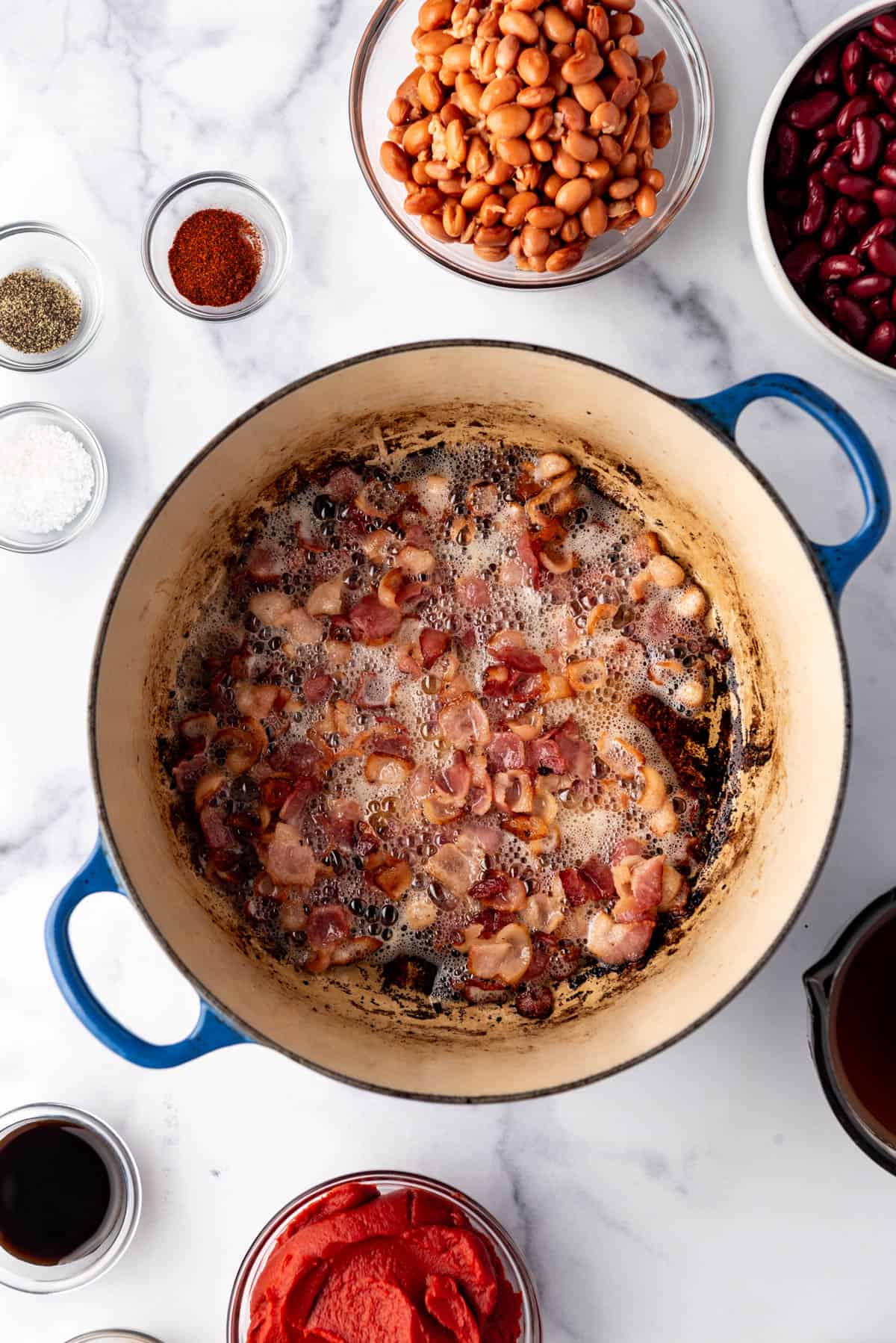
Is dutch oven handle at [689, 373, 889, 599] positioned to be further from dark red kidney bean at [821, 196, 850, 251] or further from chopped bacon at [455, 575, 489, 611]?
chopped bacon at [455, 575, 489, 611]

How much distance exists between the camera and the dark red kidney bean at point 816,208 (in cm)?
117

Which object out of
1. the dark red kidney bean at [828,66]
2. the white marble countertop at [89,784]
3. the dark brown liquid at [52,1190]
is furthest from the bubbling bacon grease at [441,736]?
the dark red kidney bean at [828,66]

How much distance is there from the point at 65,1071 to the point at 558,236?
110cm

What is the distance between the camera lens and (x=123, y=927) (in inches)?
49.7

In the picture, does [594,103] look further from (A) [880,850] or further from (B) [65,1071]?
(B) [65,1071]

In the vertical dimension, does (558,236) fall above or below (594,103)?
below

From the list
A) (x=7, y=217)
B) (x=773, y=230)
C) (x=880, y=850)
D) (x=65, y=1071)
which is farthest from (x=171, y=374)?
(x=880, y=850)

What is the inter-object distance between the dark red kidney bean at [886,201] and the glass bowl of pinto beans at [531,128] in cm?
20

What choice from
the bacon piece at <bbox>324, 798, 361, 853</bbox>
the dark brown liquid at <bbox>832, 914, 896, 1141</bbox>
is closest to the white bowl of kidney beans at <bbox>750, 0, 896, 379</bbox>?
the dark brown liquid at <bbox>832, 914, 896, 1141</bbox>

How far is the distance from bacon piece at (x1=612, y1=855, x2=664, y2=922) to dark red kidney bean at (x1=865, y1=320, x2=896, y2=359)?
1.98 ft

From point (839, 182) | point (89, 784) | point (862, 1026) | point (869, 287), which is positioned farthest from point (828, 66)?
point (89, 784)

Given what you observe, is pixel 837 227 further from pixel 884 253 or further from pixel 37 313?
pixel 37 313

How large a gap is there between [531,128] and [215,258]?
0.39 metres

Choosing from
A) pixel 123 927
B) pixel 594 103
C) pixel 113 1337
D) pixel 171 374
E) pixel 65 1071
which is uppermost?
pixel 594 103
